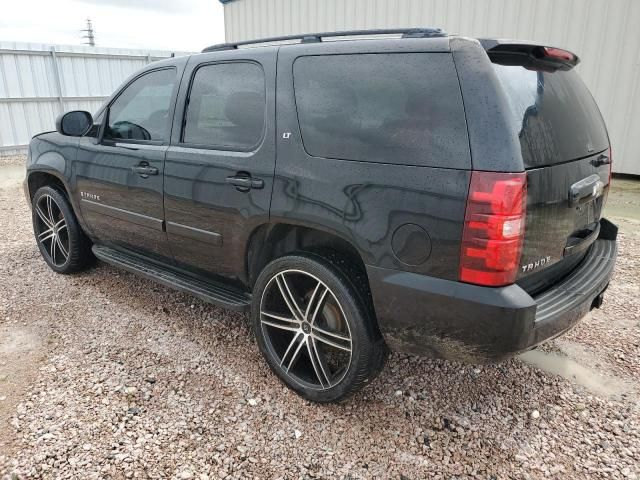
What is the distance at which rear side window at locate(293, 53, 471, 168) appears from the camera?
1980mm

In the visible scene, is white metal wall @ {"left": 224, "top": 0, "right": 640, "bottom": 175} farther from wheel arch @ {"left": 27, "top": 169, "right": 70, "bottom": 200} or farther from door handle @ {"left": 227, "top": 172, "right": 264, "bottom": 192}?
wheel arch @ {"left": 27, "top": 169, "right": 70, "bottom": 200}

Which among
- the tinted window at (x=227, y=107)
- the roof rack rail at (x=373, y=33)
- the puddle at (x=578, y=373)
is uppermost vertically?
the roof rack rail at (x=373, y=33)

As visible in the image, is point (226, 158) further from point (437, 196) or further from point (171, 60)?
point (437, 196)

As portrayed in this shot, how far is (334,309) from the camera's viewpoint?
254cm

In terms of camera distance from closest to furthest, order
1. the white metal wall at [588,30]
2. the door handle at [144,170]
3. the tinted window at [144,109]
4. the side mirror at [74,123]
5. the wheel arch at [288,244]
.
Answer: the wheel arch at [288,244] < the door handle at [144,170] < the tinted window at [144,109] < the side mirror at [74,123] < the white metal wall at [588,30]

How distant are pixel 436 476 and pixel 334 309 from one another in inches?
36.0

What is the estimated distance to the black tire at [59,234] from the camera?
4133 mm

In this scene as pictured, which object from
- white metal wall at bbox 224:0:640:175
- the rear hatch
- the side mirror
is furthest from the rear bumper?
white metal wall at bbox 224:0:640:175

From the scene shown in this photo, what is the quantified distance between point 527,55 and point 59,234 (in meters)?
4.04

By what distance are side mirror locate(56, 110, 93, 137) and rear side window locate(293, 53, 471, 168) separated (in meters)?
2.16

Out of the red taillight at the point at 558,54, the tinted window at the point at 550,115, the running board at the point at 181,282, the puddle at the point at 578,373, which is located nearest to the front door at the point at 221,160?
the running board at the point at 181,282

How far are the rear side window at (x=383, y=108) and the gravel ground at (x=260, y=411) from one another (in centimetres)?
135

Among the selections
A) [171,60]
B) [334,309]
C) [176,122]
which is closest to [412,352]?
[334,309]

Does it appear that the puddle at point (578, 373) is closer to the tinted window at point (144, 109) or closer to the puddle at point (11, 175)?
the tinted window at point (144, 109)
